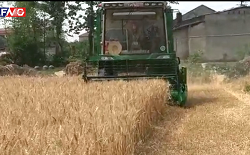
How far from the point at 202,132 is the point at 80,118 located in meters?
2.40

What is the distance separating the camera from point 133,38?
30.3 feet

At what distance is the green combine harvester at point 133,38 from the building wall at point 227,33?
1331 cm

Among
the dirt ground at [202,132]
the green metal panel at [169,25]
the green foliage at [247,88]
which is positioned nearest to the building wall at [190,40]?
the green foliage at [247,88]

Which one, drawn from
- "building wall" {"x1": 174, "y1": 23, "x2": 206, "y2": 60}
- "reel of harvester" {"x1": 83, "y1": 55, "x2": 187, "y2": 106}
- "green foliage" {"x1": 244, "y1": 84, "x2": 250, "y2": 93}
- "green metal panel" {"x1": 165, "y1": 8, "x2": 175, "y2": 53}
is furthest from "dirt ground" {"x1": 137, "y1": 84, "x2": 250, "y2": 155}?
"building wall" {"x1": 174, "y1": 23, "x2": 206, "y2": 60}

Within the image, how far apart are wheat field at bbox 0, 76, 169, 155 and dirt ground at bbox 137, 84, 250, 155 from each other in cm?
24

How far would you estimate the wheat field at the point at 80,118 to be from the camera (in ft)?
10.4

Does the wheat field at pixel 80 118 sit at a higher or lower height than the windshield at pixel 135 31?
lower

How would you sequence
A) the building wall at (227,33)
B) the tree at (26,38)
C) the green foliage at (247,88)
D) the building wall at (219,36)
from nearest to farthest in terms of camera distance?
the green foliage at (247,88), the building wall at (227,33), the building wall at (219,36), the tree at (26,38)

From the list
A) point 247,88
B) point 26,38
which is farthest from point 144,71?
point 26,38

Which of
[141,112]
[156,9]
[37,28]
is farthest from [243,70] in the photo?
[37,28]

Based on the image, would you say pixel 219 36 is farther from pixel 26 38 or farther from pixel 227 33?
pixel 26 38

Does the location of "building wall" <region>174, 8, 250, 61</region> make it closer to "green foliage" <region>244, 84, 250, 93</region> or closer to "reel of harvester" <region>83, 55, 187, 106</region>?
"green foliage" <region>244, 84, 250, 93</region>

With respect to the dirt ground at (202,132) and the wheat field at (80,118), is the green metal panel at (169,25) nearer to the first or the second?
the dirt ground at (202,132)

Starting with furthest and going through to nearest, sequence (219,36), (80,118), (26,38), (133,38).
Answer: (26,38) → (219,36) → (133,38) → (80,118)
